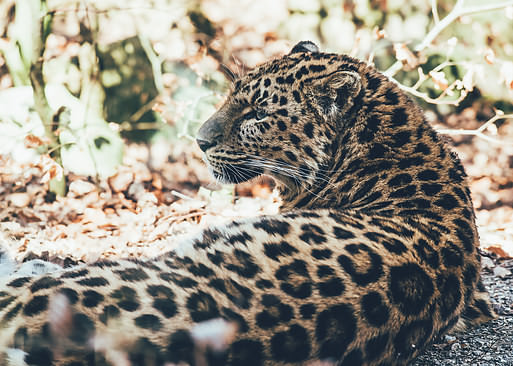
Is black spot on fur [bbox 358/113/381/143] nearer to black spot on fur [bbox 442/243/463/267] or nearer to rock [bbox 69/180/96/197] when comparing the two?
black spot on fur [bbox 442/243/463/267]

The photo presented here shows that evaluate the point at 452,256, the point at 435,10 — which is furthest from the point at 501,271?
the point at 435,10

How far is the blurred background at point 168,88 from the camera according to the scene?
20.9ft

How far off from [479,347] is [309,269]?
148 cm

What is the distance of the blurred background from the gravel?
266cm

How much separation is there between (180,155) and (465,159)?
3.02 m

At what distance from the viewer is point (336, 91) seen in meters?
3.54

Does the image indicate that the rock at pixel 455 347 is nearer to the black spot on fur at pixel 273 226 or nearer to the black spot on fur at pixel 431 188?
the black spot on fur at pixel 431 188

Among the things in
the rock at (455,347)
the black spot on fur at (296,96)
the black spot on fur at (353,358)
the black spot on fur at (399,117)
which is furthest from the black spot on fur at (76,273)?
the rock at (455,347)

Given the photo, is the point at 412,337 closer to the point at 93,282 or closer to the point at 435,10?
the point at 93,282

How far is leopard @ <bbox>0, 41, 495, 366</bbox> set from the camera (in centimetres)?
225

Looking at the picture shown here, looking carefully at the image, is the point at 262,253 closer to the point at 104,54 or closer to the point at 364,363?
the point at 364,363

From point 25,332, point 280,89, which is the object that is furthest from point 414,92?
point 25,332

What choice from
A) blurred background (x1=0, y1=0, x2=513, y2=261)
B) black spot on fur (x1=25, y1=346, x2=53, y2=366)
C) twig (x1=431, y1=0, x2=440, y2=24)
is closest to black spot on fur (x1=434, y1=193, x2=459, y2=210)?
→ black spot on fur (x1=25, y1=346, x2=53, y2=366)

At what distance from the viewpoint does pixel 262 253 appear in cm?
261
